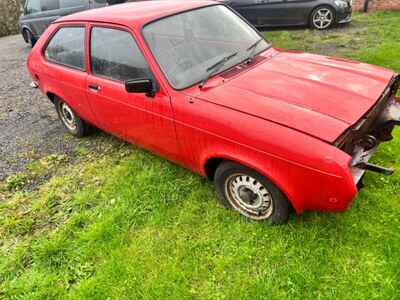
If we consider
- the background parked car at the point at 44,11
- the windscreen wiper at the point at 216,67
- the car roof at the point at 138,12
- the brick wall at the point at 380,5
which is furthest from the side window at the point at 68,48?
the brick wall at the point at 380,5

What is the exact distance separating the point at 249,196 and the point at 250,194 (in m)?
0.03

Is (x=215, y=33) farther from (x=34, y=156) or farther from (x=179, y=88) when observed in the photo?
(x=34, y=156)

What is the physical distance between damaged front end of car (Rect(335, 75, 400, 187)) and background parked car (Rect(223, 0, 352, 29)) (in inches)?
240

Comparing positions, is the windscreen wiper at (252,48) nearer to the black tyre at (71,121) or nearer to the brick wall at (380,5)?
the black tyre at (71,121)

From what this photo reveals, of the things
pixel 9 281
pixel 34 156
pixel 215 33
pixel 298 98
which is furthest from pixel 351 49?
pixel 9 281

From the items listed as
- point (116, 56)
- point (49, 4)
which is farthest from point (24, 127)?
point (49, 4)

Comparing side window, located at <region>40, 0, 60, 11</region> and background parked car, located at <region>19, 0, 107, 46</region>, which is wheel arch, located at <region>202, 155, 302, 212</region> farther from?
side window, located at <region>40, 0, 60, 11</region>

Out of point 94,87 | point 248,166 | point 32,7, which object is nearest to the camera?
point 248,166

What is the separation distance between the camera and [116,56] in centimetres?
368

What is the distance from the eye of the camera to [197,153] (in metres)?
3.22

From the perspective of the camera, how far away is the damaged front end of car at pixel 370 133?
2.61 m

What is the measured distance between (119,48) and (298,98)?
192cm

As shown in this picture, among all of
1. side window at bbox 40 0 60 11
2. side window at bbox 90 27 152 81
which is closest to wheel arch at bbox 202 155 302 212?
side window at bbox 90 27 152 81

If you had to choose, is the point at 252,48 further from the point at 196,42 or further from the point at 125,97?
the point at 125,97
